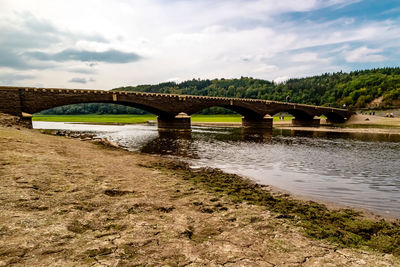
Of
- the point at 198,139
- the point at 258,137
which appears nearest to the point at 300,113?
the point at 258,137

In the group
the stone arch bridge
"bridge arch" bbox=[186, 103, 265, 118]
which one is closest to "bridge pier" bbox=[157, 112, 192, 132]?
the stone arch bridge

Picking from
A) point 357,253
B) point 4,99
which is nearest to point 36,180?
point 357,253

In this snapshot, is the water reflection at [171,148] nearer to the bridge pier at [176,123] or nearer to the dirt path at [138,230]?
the dirt path at [138,230]

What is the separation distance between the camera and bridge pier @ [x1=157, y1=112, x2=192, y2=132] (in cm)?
5416

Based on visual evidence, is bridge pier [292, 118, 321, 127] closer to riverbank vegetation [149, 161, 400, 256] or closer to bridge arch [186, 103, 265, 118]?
bridge arch [186, 103, 265, 118]

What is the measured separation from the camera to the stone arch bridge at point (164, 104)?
115 ft

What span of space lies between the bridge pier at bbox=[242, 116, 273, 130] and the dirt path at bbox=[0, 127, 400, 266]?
61.1 metres

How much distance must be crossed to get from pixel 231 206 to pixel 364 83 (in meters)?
222

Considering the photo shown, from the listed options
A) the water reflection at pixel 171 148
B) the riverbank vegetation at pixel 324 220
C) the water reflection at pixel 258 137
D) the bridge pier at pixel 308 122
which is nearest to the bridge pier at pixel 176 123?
the water reflection at pixel 258 137

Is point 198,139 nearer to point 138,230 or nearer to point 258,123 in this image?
point 138,230

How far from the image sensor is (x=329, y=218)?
21.8 feet

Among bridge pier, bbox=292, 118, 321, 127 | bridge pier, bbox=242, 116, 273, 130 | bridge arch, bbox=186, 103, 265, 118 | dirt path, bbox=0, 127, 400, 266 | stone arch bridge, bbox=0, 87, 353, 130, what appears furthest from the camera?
bridge pier, bbox=292, 118, 321, 127

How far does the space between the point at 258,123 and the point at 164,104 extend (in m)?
32.0

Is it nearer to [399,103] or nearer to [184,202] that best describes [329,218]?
[184,202]
